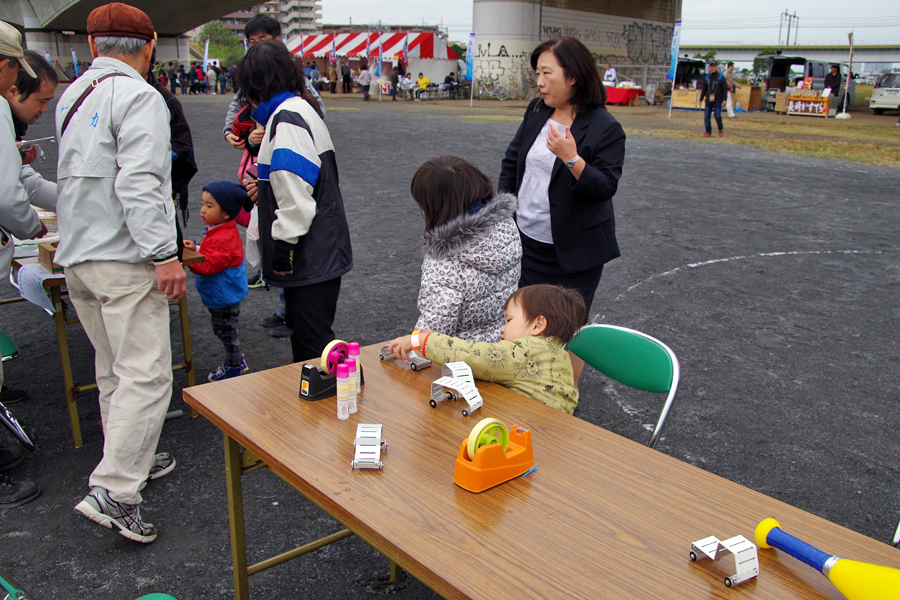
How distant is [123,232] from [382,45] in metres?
32.0

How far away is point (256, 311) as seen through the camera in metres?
4.79

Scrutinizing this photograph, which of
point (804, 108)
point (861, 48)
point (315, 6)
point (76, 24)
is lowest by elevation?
point (804, 108)

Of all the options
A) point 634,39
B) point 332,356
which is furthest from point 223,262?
point 634,39

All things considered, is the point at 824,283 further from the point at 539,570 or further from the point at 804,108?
the point at 804,108

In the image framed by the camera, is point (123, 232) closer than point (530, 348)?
No

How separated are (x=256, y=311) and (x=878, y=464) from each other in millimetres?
3952

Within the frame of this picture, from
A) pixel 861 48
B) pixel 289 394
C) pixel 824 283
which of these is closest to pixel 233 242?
pixel 289 394

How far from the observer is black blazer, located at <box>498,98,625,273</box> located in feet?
8.86

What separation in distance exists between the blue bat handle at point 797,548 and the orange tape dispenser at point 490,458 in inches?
20.2

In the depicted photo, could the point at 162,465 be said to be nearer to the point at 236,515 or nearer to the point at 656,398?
the point at 236,515

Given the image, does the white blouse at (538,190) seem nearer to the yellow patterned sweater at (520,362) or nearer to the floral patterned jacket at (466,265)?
the floral patterned jacket at (466,265)

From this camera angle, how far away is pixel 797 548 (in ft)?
3.79

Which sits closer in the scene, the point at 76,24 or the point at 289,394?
the point at 289,394

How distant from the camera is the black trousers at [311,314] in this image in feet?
9.50
